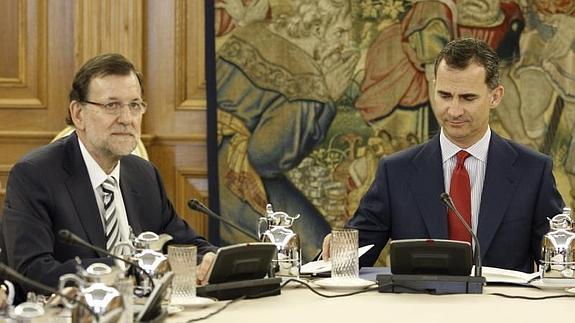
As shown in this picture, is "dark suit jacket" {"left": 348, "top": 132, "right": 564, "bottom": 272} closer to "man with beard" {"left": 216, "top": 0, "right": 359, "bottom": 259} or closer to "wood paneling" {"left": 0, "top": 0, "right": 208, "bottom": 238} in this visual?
"man with beard" {"left": 216, "top": 0, "right": 359, "bottom": 259}

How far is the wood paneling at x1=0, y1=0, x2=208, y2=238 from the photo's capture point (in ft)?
19.3

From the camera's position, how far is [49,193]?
3.75 m

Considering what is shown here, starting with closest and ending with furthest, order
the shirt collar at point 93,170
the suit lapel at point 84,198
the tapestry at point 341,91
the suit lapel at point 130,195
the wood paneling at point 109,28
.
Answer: the suit lapel at point 84,198
the shirt collar at point 93,170
the suit lapel at point 130,195
the tapestry at point 341,91
the wood paneling at point 109,28

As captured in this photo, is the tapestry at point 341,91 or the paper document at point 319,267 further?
the tapestry at point 341,91

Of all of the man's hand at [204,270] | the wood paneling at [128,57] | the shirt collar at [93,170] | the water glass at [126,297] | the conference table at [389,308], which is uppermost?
the wood paneling at [128,57]

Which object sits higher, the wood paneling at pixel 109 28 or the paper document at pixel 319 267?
the wood paneling at pixel 109 28

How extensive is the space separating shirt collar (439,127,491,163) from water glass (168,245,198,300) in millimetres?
1381

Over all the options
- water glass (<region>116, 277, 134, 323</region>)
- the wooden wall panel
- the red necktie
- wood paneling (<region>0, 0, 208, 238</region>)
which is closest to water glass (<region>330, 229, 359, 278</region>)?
the red necktie

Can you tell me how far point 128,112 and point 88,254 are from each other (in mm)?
554

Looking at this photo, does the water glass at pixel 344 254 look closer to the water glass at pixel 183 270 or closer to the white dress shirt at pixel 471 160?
the water glass at pixel 183 270

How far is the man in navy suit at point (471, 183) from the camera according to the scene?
166 inches

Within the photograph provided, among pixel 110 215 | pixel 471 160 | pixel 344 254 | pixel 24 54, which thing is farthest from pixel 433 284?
pixel 24 54

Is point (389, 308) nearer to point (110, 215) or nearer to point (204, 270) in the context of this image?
point (204, 270)

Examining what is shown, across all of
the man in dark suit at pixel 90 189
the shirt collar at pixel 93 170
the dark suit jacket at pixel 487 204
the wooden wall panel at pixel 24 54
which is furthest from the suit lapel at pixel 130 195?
the wooden wall panel at pixel 24 54
